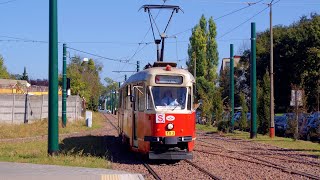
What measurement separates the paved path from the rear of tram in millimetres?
3158

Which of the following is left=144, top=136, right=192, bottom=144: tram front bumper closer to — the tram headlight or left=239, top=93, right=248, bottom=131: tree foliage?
the tram headlight

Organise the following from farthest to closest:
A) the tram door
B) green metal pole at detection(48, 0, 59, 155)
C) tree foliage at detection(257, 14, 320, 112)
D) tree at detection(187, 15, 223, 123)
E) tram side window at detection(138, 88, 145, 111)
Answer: tree at detection(187, 15, 223, 123) < tree foliage at detection(257, 14, 320, 112) < the tram door < tram side window at detection(138, 88, 145, 111) < green metal pole at detection(48, 0, 59, 155)

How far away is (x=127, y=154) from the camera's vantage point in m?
21.7

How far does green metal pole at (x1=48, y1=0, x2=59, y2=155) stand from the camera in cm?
1714

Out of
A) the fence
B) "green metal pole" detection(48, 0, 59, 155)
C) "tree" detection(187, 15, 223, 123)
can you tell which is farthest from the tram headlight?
"tree" detection(187, 15, 223, 123)

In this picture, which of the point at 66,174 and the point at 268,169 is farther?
the point at 268,169

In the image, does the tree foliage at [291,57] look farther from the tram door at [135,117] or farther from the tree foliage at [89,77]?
the tram door at [135,117]

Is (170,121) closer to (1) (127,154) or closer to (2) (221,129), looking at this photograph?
(1) (127,154)

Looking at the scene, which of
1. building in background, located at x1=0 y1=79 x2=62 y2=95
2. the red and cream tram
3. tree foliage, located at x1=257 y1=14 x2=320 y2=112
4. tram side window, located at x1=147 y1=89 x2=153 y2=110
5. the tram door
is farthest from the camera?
building in background, located at x1=0 y1=79 x2=62 y2=95

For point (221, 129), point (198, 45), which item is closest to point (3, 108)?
point (221, 129)

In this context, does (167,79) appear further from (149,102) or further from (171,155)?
(171,155)

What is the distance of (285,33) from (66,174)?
52551mm

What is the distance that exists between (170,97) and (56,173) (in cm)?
549

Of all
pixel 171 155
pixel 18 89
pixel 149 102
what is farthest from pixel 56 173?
pixel 18 89
